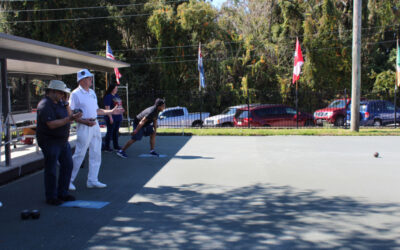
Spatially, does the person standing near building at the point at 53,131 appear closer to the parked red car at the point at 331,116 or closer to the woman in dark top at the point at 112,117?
the woman in dark top at the point at 112,117

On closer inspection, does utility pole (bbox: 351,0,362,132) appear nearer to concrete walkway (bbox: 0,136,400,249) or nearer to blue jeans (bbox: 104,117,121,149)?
concrete walkway (bbox: 0,136,400,249)

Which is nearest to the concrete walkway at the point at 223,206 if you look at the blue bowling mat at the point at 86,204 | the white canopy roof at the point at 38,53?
the blue bowling mat at the point at 86,204

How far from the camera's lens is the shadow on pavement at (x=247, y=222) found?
4.03 metres

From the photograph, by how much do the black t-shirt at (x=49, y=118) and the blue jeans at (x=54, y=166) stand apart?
0.09 meters

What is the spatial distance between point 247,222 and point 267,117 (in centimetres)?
1424

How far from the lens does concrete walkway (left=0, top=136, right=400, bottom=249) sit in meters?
4.13

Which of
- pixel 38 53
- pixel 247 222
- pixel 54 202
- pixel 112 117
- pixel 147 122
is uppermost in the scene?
pixel 38 53

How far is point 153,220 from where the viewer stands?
478 centimetres

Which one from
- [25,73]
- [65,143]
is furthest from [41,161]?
[25,73]

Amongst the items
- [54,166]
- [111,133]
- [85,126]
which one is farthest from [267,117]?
[54,166]

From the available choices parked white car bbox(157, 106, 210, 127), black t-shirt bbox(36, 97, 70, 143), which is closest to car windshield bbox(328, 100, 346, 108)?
parked white car bbox(157, 106, 210, 127)

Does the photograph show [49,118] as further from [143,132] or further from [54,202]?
[143,132]

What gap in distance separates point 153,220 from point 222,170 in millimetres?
3278

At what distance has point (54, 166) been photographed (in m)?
5.37
